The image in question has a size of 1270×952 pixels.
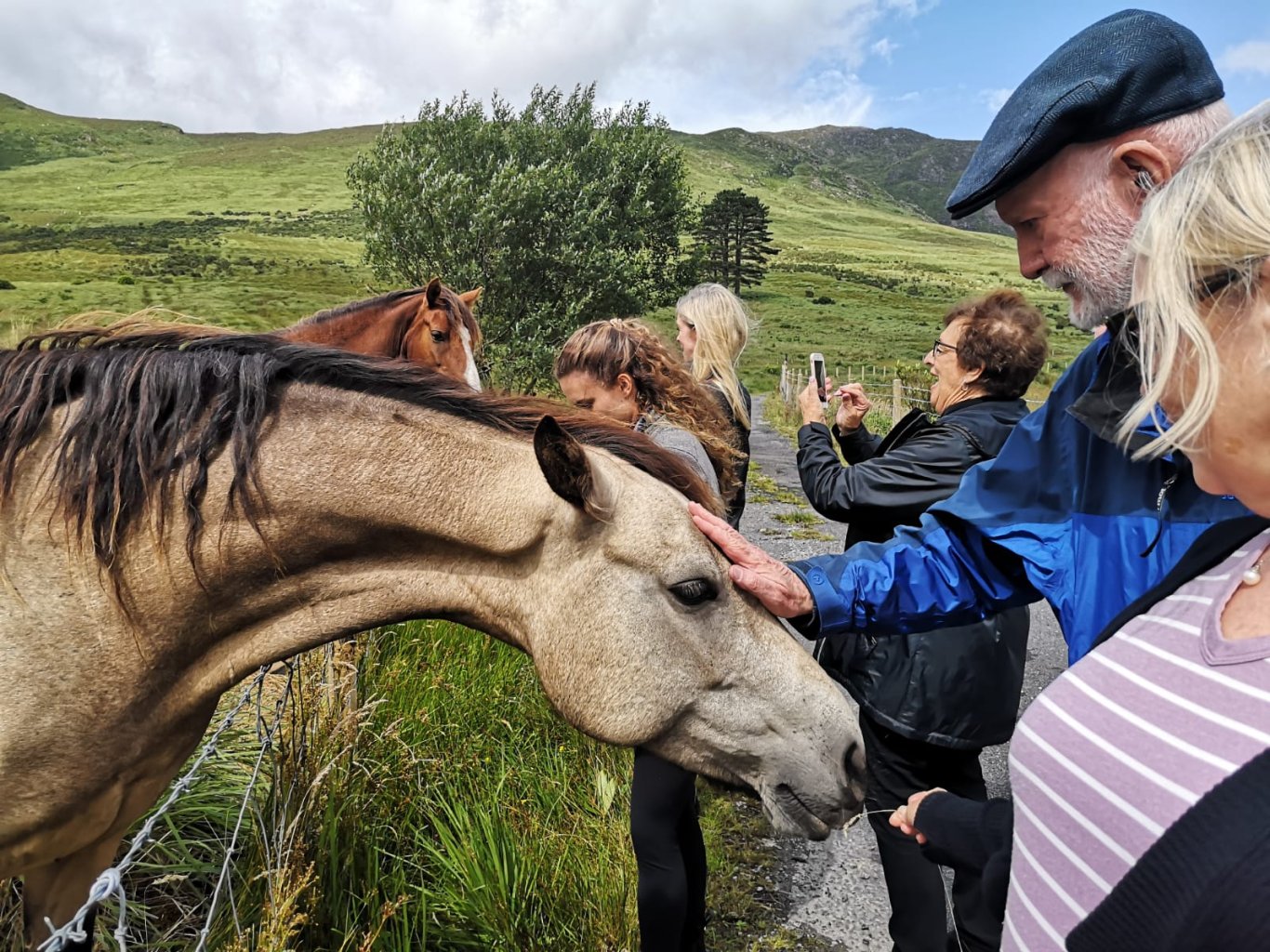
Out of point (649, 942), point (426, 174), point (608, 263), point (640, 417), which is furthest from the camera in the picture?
point (608, 263)

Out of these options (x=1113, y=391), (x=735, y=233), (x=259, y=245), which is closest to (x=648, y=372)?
(x=1113, y=391)

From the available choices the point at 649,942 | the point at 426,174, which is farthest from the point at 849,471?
the point at 426,174

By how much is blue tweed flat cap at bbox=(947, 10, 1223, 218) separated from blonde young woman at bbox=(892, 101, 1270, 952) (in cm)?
62

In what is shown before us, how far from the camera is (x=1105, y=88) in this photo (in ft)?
4.81

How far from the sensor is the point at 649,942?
2611 mm

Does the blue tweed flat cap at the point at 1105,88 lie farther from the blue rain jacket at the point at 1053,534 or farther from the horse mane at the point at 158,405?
the horse mane at the point at 158,405

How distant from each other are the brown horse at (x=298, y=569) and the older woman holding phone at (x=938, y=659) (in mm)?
660

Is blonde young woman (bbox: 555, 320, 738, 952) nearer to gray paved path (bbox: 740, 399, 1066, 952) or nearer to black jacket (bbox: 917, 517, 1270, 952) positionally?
gray paved path (bbox: 740, 399, 1066, 952)

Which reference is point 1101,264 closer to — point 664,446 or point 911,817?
point 911,817

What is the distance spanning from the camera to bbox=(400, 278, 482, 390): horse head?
6836 millimetres

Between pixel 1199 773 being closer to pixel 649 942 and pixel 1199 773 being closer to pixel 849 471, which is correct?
pixel 849 471

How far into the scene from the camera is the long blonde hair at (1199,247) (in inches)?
34.9

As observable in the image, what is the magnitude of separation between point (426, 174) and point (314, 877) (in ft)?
67.1

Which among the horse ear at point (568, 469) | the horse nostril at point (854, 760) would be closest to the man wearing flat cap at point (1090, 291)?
the horse nostril at point (854, 760)
